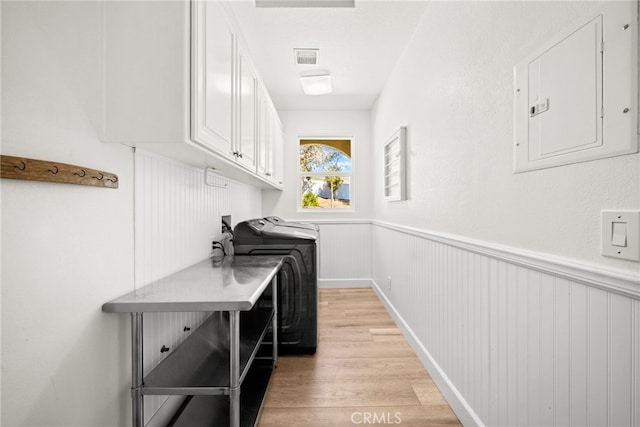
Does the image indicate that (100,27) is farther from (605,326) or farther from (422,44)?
(422,44)

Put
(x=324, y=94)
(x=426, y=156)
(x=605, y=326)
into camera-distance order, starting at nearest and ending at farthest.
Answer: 1. (x=605, y=326)
2. (x=426, y=156)
3. (x=324, y=94)

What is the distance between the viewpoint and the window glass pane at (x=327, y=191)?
4.48 m

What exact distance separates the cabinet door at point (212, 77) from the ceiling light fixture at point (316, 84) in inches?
66.8

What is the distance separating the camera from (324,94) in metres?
3.77

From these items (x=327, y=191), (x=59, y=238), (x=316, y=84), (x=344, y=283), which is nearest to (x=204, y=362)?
(x=59, y=238)

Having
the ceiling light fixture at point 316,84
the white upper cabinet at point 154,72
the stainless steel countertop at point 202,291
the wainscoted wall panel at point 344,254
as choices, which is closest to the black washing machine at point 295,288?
the stainless steel countertop at point 202,291

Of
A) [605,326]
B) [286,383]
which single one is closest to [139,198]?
[286,383]

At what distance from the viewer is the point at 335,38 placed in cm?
254

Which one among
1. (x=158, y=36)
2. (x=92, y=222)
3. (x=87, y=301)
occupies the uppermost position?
(x=158, y=36)

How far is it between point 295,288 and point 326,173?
235cm

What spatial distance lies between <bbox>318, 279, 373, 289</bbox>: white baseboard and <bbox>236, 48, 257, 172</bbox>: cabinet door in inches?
98.8

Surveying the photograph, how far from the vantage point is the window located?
447cm

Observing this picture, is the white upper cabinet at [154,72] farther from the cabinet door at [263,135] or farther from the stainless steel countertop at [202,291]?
the cabinet door at [263,135]

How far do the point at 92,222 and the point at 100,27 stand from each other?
2.25ft
